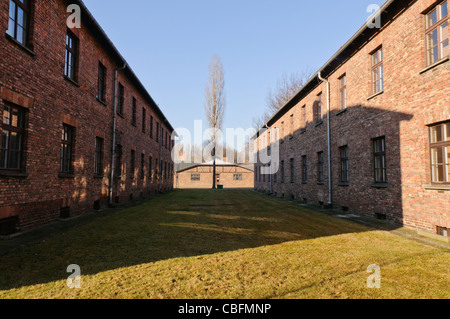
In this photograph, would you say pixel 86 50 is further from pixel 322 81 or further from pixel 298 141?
pixel 298 141

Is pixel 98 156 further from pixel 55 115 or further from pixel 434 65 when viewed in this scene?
pixel 434 65

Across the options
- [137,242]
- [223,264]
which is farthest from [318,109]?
[223,264]

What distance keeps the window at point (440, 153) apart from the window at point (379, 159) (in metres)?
2.16

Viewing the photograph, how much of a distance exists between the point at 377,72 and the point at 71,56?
10.5m

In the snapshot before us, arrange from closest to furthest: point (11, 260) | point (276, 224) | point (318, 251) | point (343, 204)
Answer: point (11, 260) < point (318, 251) < point (276, 224) < point (343, 204)

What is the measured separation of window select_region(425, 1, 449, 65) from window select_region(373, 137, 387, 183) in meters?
2.91

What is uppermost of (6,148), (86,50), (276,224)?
(86,50)

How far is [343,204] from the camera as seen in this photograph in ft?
39.5

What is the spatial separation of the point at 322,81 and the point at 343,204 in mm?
6327

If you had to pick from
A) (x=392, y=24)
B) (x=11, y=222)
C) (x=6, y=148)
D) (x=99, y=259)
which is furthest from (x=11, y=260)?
(x=392, y=24)

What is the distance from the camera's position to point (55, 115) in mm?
8094

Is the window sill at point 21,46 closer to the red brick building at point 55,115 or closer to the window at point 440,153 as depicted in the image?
the red brick building at point 55,115

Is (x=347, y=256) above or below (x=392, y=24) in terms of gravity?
below
